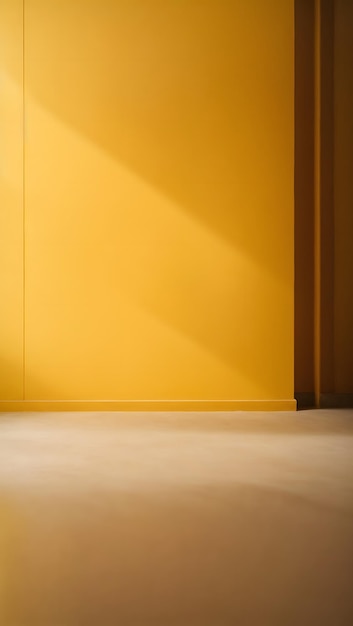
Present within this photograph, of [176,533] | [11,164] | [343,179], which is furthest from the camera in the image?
[343,179]

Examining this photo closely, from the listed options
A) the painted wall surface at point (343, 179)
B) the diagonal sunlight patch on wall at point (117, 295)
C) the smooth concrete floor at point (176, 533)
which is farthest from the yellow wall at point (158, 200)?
the smooth concrete floor at point (176, 533)

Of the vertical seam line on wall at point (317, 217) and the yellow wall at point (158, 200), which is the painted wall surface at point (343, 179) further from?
the yellow wall at point (158, 200)

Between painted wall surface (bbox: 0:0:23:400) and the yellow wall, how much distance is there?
66 millimetres

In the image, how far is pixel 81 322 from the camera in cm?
473

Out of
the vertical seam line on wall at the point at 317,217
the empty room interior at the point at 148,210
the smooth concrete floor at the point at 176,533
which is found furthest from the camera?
the vertical seam line on wall at the point at 317,217

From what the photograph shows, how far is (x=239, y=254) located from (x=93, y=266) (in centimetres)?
122

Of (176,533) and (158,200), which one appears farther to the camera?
(158,200)

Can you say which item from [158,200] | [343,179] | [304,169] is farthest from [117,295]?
[343,179]

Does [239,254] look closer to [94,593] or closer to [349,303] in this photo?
[349,303]

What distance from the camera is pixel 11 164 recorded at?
473 centimetres

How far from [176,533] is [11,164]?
12.2 ft

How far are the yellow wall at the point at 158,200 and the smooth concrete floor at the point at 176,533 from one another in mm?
1406

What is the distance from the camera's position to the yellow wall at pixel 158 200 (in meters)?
4.73

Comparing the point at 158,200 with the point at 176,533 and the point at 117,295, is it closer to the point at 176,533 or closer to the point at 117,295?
the point at 117,295
